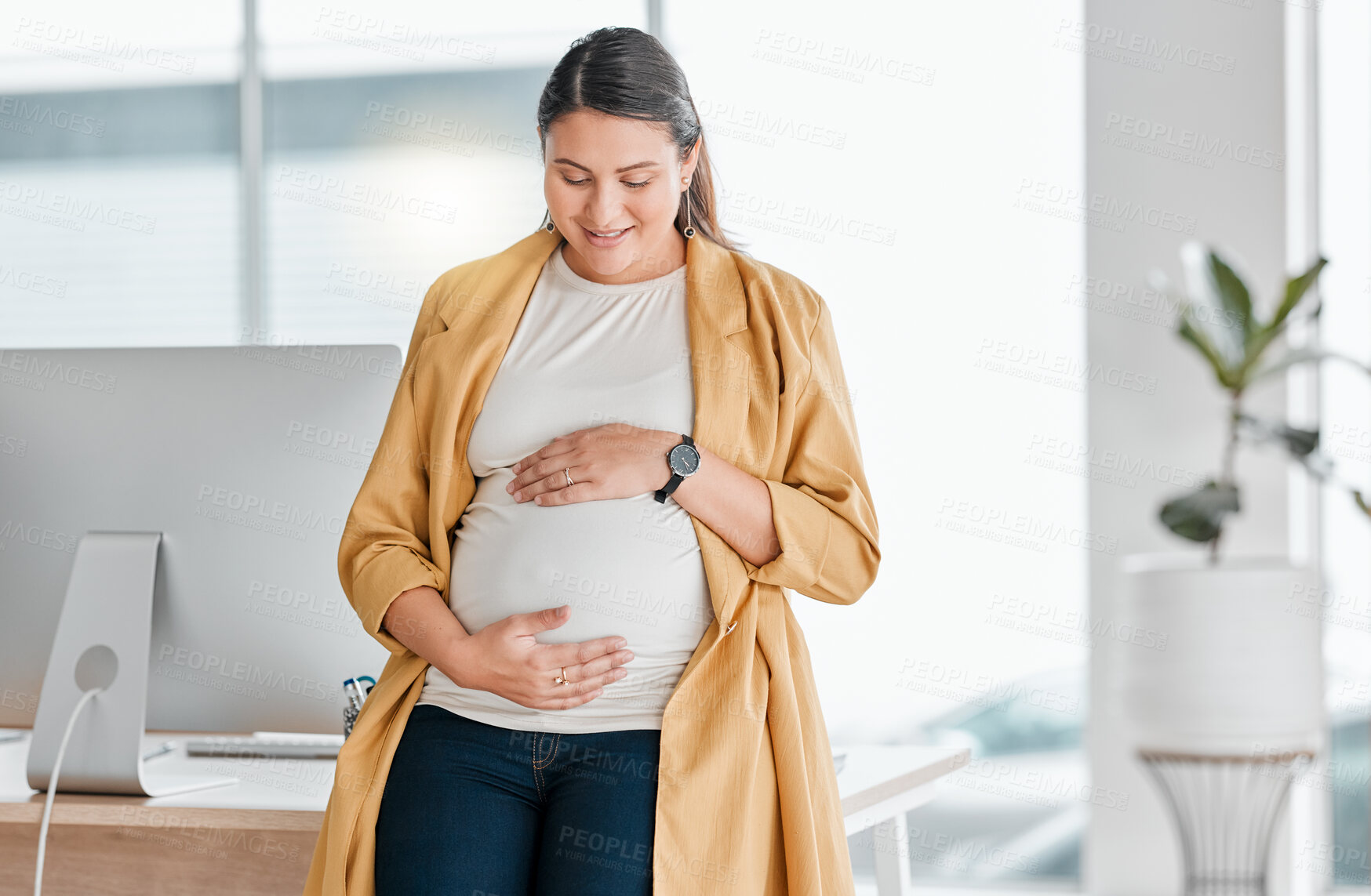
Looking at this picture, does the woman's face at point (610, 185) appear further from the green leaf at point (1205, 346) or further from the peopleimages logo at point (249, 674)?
the green leaf at point (1205, 346)

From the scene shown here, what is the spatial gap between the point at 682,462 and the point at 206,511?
0.58 m

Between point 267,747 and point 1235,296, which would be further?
point 1235,296

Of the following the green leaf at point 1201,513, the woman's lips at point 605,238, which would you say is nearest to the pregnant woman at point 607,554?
the woman's lips at point 605,238

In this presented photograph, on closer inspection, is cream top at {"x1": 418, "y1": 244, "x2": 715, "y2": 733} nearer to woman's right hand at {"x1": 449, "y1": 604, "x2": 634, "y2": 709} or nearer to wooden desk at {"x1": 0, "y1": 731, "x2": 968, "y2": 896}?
woman's right hand at {"x1": 449, "y1": 604, "x2": 634, "y2": 709}

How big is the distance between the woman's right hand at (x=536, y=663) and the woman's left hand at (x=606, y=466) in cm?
12

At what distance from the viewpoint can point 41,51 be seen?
3.53 meters

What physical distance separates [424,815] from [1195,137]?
2964 millimetres

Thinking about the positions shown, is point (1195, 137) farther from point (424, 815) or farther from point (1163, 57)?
point (424, 815)

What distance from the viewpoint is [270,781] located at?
1366 millimetres

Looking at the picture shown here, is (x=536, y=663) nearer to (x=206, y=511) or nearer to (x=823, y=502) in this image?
(x=823, y=502)

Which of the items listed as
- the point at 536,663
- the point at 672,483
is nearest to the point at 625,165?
the point at 672,483

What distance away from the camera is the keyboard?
1.48m

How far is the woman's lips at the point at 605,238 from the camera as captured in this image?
1.27 metres

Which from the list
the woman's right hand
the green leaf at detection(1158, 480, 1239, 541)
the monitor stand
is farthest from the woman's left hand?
the green leaf at detection(1158, 480, 1239, 541)
